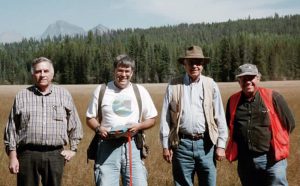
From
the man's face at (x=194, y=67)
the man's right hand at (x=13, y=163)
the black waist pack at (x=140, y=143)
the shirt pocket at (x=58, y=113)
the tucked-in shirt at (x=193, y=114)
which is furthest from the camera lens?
the man's face at (x=194, y=67)

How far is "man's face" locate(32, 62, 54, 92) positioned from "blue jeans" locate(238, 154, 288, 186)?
95.4 inches

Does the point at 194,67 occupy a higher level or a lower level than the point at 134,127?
higher

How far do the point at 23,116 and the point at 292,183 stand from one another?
16.1ft

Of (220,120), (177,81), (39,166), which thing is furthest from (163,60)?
(39,166)

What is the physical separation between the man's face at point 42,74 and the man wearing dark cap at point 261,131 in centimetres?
217

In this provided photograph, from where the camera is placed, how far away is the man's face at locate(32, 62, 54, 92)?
4.95 metres

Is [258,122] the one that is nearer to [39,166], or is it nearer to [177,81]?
[177,81]

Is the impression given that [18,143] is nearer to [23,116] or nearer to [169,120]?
[23,116]

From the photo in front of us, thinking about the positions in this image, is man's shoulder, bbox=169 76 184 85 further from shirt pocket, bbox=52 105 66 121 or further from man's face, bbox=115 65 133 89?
shirt pocket, bbox=52 105 66 121

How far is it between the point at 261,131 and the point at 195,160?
2.72ft

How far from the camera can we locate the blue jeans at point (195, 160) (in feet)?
17.5

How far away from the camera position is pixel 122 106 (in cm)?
507

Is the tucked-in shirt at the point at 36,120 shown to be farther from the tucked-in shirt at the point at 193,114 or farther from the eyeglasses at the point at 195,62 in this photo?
the eyeglasses at the point at 195,62

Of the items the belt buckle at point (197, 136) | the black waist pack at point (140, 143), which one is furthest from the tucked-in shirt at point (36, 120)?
the belt buckle at point (197, 136)
